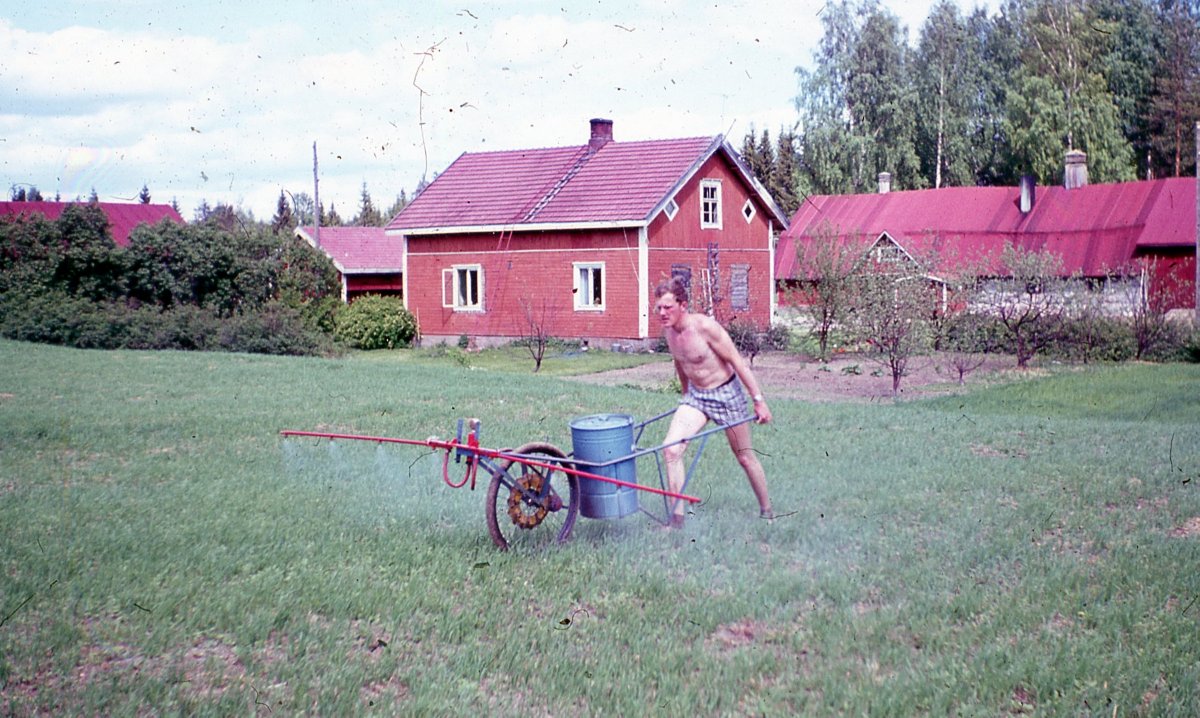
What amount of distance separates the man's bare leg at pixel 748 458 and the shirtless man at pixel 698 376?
0.01 metres

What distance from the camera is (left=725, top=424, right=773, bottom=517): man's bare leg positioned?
8734 millimetres

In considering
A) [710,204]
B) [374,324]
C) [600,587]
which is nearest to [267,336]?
[374,324]

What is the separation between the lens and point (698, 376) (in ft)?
28.2

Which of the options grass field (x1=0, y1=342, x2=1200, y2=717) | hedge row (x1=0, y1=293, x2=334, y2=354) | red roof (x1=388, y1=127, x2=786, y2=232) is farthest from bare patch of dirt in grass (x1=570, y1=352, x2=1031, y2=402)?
grass field (x1=0, y1=342, x2=1200, y2=717)

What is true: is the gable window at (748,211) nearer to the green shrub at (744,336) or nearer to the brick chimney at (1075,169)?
the green shrub at (744,336)

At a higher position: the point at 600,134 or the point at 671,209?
the point at 600,134

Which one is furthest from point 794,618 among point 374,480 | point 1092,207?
point 1092,207

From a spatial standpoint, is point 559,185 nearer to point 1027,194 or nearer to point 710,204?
point 710,204

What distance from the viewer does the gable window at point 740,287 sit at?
118ft

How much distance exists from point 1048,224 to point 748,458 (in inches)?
1536

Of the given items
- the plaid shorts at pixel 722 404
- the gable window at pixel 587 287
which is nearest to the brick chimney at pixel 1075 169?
the gable window at pixel 587 287

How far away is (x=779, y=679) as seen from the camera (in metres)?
5.68

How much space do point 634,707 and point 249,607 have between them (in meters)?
2.31

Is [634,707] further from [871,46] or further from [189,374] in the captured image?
[871,46]
